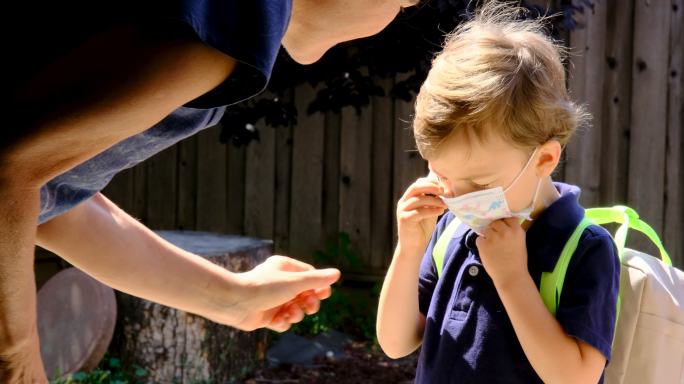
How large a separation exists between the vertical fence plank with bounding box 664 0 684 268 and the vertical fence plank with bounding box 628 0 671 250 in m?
0.03

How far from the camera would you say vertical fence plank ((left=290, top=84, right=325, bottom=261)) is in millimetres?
5910

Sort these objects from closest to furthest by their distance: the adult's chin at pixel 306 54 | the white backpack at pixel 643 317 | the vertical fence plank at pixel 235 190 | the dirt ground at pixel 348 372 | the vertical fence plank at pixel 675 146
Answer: the adult's chin at pixel 306 54 < the white backpack at pixel 643 317 < the dirt ground at pixel 348 372 < the vertical fence plank at pixel 675 146 < the vertical fence plank at pixel 235 190

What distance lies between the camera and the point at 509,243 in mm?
1913

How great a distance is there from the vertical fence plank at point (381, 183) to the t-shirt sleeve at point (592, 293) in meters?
3.81

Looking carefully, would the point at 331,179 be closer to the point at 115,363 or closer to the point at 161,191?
the point at 161,191

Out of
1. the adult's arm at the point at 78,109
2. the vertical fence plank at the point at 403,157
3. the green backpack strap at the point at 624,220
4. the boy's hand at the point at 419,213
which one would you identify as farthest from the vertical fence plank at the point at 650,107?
the adult's arm at the point at 78,109

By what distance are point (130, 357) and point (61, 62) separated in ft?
12.8

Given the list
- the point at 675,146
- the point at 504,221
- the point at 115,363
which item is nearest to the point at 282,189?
the point at 115,363

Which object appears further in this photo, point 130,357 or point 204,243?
point 204,243

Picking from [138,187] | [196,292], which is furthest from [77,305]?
[196,292]

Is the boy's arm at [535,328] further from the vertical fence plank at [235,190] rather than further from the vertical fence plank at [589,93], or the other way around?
the vertical fence plank at [235,190]

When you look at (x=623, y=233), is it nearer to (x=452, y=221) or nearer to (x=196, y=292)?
(x=452, y=221)

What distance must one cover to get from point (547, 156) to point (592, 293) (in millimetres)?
314

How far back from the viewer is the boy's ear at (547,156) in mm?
1929
